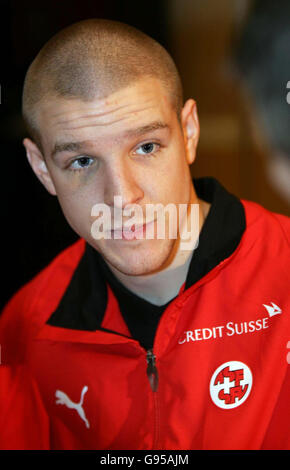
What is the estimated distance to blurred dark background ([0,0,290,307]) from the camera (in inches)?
72.0

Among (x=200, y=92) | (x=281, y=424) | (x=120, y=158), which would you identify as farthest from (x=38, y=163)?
(x=200, y=92)

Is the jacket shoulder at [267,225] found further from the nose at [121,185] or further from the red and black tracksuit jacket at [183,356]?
the nose at [121,185]

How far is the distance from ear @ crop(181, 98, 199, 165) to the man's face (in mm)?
35

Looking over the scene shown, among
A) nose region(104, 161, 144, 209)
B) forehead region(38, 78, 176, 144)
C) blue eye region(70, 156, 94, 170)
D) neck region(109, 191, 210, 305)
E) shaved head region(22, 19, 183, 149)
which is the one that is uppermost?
shaved head region(22, 19, 183, 149)

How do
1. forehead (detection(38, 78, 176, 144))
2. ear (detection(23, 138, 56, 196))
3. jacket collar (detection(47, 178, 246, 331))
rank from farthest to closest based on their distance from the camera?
ear (detection(23, 138, 56, 196)), jacket collar (detection(47, 178, 246, 331)), forehead (detection(38, 78, 176, 144))

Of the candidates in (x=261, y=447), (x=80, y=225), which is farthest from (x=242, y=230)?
(x=261, y=447)

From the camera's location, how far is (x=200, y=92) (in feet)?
6.86

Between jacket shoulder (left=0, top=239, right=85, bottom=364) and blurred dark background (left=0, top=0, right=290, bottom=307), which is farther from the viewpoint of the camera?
blurred dark background (left=0, top=0, right=290, bottom=307)

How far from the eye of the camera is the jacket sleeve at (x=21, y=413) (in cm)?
125

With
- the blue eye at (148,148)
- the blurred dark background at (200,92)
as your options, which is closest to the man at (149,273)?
the blue eye at (148,148)

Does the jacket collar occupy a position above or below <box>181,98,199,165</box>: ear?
below

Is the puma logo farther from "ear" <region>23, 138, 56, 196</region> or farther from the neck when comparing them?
"ear" <region>23, 138, 56, 196</region>

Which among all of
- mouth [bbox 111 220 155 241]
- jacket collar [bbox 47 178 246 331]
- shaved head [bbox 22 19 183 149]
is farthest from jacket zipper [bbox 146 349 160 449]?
shaved head [bbox 22 19 183 149]
